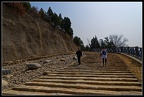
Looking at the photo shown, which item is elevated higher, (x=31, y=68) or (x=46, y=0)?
(x=46, y=0)

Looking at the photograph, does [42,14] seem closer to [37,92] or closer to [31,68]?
[31,68]

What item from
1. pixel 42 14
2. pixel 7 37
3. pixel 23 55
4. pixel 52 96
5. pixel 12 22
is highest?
pixel 42 14

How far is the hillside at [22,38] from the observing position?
841 inches

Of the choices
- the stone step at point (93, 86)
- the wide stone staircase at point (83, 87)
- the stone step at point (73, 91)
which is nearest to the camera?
the stone step at point (73, 91)

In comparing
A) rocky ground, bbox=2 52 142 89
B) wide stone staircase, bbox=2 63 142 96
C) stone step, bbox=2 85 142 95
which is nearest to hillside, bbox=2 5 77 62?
rocky ground, bbox=2 52 142 89

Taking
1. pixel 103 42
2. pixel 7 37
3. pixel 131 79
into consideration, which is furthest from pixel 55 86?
pixel 103 42

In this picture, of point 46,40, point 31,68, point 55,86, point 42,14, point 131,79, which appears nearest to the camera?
point 55,86

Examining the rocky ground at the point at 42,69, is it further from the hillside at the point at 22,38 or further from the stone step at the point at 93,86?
the hillside at the point at 22,38

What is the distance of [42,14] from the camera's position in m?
37.4

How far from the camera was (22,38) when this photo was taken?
24.5 meters

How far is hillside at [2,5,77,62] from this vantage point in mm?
21359

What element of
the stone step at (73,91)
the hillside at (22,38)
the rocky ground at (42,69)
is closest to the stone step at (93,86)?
the stone step at (73,91)

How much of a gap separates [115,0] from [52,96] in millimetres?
3951

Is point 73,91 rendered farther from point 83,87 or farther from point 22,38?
point 22,38
